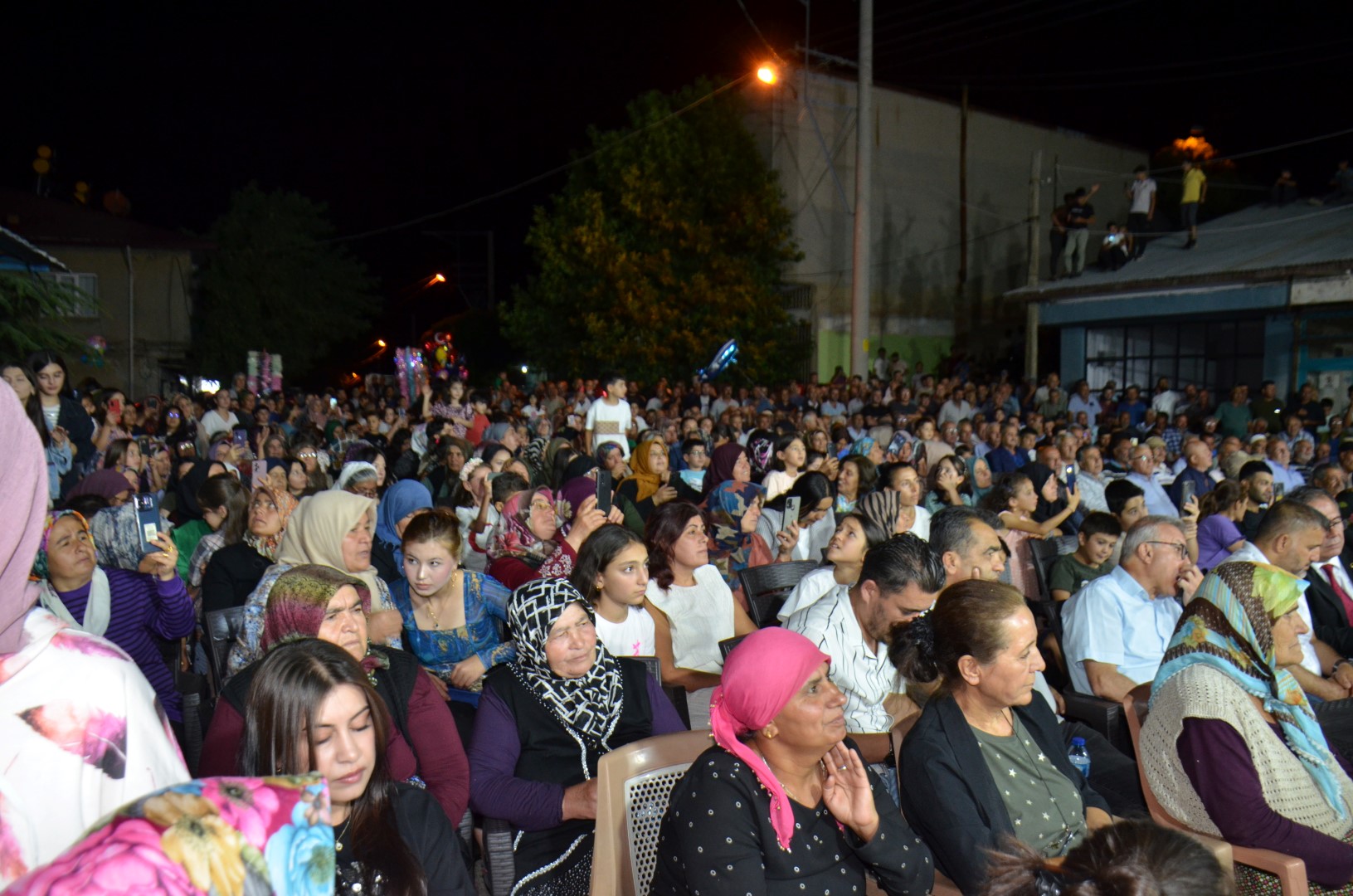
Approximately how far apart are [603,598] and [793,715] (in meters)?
2.04

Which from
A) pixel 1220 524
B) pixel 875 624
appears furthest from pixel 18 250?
pixel 1220 524

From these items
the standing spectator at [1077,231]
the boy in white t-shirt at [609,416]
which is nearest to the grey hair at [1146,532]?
the boy in white t-shirt at [609,416]

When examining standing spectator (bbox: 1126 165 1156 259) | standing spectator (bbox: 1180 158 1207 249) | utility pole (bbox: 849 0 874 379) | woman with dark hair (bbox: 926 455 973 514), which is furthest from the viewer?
standing spectator (bbox: 1180 158 1207 249)

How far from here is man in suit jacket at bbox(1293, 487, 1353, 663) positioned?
5664 millimetres

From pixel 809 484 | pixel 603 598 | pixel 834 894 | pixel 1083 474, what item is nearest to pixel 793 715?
pixel 834 894

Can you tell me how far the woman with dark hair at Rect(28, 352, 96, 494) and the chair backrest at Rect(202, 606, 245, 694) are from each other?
3.96 m

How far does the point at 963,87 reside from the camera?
2702 cm

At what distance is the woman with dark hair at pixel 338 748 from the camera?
7.53 feet

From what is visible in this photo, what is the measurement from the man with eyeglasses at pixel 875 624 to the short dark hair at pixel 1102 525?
85.6 inches

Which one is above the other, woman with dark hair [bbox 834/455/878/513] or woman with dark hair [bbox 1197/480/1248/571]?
woman with dark hair [bbox 834/455/878/513]

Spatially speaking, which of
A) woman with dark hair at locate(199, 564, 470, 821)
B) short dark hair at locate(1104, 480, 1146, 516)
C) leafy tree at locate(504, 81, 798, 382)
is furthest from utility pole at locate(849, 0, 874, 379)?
woman with dark hair at locate(199, 564, 470, 821)

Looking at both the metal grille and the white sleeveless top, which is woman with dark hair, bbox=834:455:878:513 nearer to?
the white sleeveless top

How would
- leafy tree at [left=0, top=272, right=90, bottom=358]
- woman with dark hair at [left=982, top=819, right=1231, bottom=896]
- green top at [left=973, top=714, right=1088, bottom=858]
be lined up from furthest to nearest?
leafy tree at [left=0, top=272, right=90, bottom=358] < green top at [left=973, top=714, right=1088, bottom=858] < woman with dark hair at [left=982, top=819, right=1231, bottom=896]

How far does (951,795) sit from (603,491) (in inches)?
184
